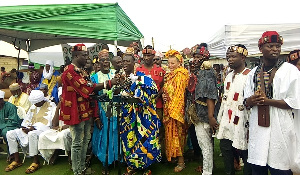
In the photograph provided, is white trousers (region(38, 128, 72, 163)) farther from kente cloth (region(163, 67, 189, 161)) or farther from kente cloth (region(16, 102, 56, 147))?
kente cloth (region(163, 67, 189, 161))

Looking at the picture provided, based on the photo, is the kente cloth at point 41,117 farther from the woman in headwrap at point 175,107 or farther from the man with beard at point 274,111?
the man with beard at point 274,111

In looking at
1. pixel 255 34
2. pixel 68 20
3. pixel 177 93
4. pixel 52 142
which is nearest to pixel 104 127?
pixel 52 142

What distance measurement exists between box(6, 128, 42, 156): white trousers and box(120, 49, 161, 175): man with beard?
1.92 meters

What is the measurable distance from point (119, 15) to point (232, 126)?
118 inches

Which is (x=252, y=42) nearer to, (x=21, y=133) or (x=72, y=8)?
(x=72, y=8)

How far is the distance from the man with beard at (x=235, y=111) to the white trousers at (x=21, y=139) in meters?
3.54

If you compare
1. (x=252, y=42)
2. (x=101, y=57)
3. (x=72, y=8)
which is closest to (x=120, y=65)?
(x=101, y=57)

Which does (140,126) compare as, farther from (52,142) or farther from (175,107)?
(52,142)

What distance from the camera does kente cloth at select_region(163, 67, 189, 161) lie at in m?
4.20

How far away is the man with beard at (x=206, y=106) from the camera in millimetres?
3594

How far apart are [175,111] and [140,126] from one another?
64 cm

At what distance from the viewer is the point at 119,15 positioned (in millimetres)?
4820

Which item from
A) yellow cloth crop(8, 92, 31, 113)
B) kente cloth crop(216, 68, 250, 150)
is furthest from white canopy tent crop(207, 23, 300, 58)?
yellow cloth crop(8, 92, 31, 113)

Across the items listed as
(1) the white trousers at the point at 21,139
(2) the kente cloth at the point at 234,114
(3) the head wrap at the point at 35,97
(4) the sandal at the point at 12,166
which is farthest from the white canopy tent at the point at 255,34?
(4) the sandal at the point at 12,166
